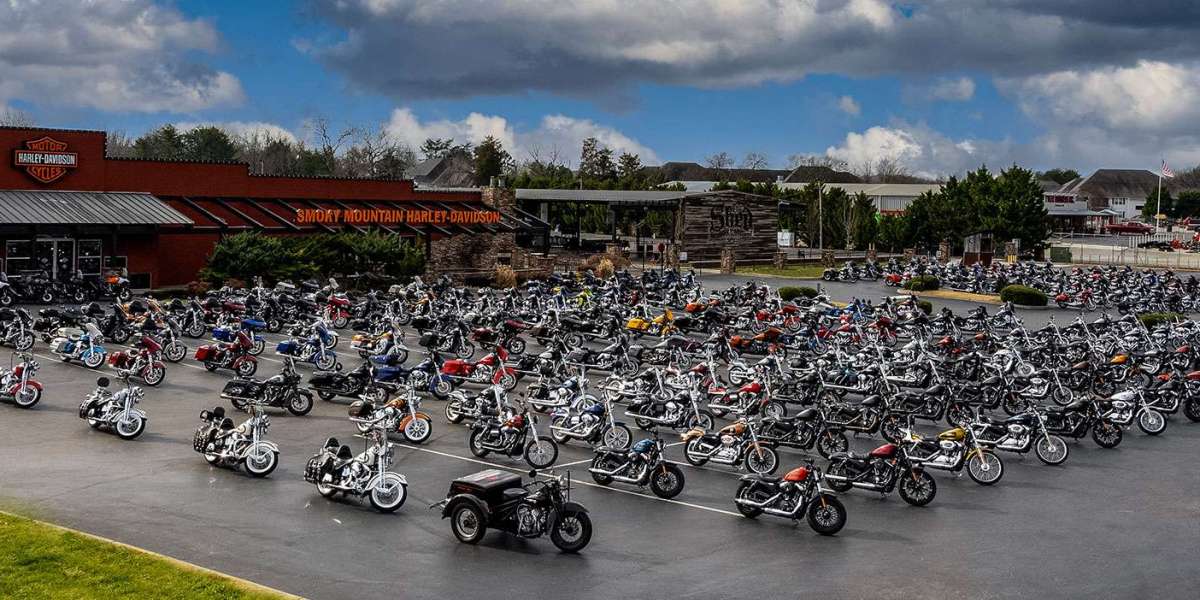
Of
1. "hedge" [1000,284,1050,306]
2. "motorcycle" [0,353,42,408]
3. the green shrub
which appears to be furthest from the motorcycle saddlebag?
"hedge" [1000,284,1050,306]

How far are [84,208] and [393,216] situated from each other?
46.1 feet

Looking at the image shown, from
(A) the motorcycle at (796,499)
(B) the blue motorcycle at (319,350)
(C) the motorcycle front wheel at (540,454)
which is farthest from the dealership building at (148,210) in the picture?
(A) the motorcycle at (796,499)

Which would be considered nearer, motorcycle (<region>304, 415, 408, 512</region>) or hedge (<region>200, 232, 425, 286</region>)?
motorcycle (<region>304, 415, 408, 512</region>)

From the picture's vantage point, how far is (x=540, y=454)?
2075 cm

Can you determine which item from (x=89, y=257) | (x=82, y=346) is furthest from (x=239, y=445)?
(x=89, y=257)

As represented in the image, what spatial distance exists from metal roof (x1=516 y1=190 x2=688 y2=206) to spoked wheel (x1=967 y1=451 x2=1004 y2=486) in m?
51.1

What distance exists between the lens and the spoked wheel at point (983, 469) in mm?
20406

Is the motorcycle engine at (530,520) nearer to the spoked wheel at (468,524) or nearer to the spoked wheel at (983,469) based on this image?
the spoked wheel at (468,524)

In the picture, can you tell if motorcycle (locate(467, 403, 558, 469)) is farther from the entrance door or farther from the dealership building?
the entrance door

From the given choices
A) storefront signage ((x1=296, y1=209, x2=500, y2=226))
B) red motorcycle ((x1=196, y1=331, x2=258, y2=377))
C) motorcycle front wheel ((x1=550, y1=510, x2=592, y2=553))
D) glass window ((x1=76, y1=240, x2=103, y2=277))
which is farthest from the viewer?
storefront signage ((x1=296, y1=209, x2=500, y2=226))

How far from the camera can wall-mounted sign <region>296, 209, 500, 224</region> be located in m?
53.0

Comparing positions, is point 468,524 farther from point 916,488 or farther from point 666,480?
point 916,488

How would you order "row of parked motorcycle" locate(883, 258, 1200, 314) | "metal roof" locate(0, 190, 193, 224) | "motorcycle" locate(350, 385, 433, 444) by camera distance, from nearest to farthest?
1. "motorcycle" locate(350, 385, 433, 444)
2. "metal roof" locate(0, 190, 193, 224)
3. "row of parked motorcycle" locate(883, 258, 1200, 314)

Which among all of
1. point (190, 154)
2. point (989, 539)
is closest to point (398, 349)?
point (989, 539)
